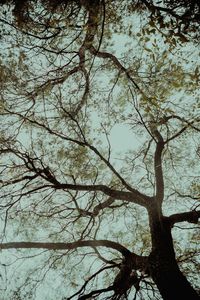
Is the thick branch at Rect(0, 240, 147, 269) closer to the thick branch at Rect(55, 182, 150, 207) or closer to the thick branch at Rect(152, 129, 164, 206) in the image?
the thick branch at Rect(55, 182, 150, 207)

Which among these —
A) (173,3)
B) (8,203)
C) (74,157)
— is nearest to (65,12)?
(173,3)

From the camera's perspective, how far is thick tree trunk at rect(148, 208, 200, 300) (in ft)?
17.7

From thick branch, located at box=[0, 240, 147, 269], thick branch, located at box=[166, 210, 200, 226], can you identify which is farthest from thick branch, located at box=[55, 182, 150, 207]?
thick branch, located at box=[0, 240, 147, 269]

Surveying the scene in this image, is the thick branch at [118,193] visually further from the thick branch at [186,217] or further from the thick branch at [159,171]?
the thick branch at [186,217]

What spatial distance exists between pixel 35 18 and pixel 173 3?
9.13 feet

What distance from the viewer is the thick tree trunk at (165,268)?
17.7 ft

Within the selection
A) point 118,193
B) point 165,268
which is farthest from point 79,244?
point 165,268

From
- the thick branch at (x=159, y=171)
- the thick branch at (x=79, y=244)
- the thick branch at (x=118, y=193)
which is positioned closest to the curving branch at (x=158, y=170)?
the thick branch at (x=159, y=171)

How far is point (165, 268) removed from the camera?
5848 mm

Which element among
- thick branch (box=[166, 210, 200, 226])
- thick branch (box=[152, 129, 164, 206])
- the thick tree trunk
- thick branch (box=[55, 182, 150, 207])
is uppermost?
thick branch (box=[152, 129, 164, 206])

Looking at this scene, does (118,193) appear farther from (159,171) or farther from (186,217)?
(186,217)

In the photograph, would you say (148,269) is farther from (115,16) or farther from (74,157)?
(115,16)

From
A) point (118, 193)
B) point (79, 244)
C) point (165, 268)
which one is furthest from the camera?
point (118, 193)

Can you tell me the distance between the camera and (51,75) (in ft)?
23.5
